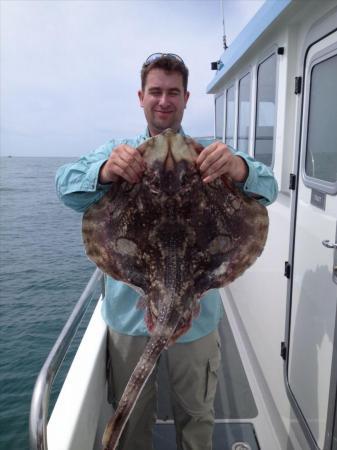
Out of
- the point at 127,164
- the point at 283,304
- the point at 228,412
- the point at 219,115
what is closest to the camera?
the point at 127,164

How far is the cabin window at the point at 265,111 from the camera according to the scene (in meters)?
3.79

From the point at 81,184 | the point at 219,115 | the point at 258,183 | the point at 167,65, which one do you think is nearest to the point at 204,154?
the point at 258,183

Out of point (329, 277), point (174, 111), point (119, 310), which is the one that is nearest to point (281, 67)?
point (174, 111)

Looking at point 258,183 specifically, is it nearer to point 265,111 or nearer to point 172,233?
point 172,233

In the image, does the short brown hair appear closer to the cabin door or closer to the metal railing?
the cabin door

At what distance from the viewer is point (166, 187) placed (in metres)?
1.69

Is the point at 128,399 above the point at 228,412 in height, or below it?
above

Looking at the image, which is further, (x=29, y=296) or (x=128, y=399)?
(x=29, y=296)

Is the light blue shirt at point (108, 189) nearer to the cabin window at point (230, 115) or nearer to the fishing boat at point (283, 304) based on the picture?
the fishing boat at point (283, 304)

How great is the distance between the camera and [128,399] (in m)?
1.52

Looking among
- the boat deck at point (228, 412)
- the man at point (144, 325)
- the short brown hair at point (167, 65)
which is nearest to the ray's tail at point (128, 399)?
the man at point (144, 325)

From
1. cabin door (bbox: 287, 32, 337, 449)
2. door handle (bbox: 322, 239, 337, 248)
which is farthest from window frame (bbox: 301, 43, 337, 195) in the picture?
door handle (bbox: 322, 239, 337, 248)

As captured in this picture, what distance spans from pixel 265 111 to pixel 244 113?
3.80 feet

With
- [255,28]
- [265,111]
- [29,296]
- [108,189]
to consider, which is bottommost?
[29,296]
